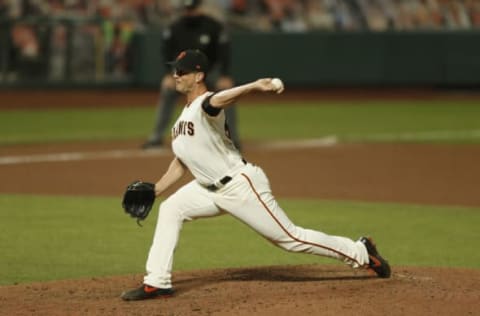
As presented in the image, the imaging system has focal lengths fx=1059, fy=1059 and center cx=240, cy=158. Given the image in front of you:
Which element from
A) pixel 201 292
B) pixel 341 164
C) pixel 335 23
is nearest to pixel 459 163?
pixel 341 164

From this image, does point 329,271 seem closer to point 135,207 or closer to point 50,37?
point 135,207

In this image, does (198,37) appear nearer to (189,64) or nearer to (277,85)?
(189,64)

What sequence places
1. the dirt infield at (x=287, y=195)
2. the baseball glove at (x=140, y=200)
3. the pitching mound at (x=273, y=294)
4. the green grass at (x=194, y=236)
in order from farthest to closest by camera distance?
the green grass at (x=194, y=236)
the baseball glove at (x=140, y=200)
the dirt infield at (x=287, y=195)
the pitching mound at (x=273, y=294)

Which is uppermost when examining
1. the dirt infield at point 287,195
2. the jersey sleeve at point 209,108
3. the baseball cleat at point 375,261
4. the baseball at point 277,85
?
the baseball at point 277,85

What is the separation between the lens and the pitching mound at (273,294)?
6.21m

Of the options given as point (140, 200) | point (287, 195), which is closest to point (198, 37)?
point (287, 195)

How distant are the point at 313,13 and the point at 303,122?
4686 mm

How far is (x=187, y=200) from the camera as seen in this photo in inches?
260

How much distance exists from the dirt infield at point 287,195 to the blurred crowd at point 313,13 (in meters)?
1.89

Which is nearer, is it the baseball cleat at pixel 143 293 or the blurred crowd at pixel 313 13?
the baseball cleat at pixel 143 293

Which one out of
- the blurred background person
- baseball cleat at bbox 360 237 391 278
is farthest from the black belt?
the blurred background person

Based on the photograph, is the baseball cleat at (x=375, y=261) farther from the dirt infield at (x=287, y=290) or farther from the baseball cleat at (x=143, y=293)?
the baseball cleat at (x=143, y=293)

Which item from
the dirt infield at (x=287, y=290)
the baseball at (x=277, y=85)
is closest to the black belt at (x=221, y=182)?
the dirt infield at (x=287, y=290)

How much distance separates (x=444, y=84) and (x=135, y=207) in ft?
61.8
